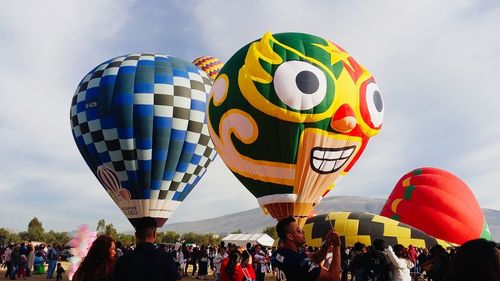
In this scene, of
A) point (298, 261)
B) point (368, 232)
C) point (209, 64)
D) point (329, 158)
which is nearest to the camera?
point (298, 261)

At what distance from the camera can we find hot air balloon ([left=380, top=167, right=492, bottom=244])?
882 inches

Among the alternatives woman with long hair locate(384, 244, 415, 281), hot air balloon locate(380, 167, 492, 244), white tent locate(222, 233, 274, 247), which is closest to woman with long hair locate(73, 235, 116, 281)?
woman with long hair locate(384, 244, 415, 281)

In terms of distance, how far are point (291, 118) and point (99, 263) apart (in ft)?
37.4

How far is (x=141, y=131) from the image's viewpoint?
20641mm

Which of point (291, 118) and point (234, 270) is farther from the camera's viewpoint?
point (291, 118)

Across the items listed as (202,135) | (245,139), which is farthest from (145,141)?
(245,139)

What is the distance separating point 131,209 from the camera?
69.5 ft

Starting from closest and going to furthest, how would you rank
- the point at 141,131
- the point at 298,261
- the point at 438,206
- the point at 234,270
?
the point at 298,261
the point at 234,270
the point at 141,131
the point at 438,206

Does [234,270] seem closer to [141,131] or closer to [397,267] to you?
[397,267]

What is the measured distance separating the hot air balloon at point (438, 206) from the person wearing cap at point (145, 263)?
814 inches

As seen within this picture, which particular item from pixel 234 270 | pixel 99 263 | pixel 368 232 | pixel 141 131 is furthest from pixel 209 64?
pixel 99 263

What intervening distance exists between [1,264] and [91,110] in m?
9.91

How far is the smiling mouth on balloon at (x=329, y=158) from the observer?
15.3 meters

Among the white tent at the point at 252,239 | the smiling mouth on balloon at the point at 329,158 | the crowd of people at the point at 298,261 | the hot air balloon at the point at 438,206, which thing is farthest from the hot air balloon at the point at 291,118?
the white tent at the point at 252,239
